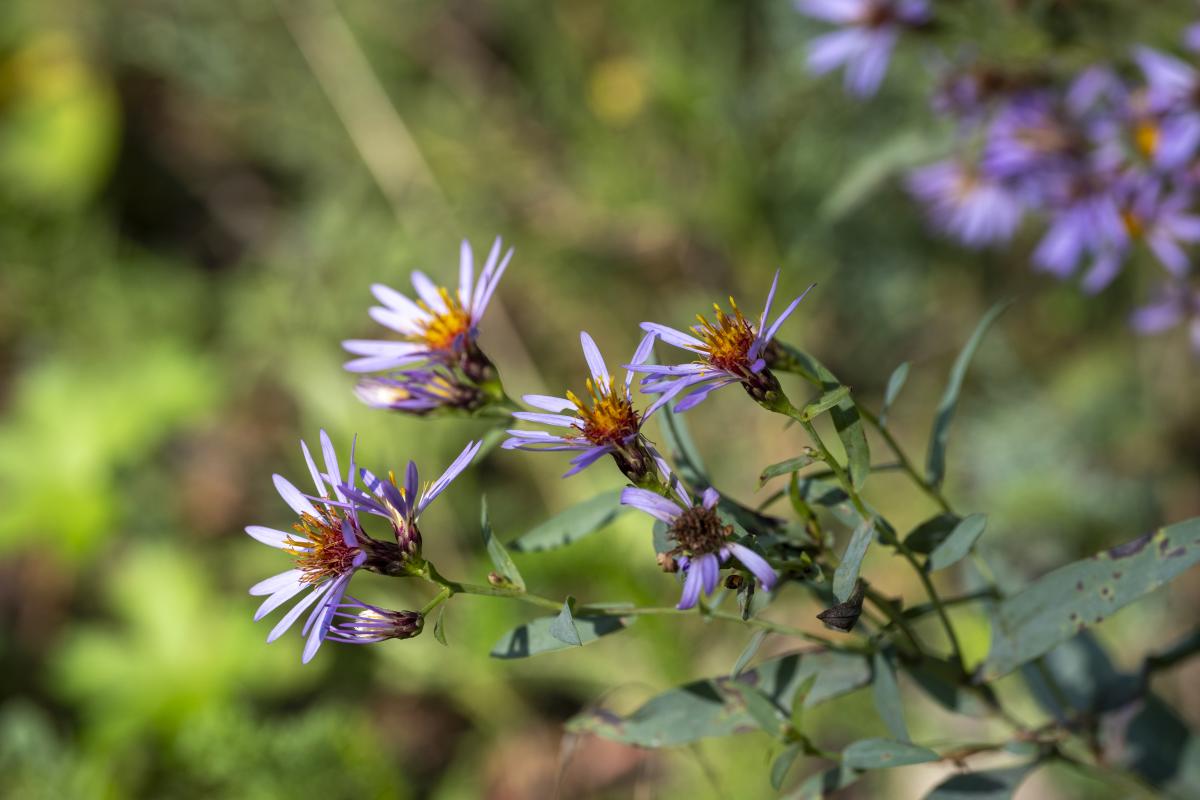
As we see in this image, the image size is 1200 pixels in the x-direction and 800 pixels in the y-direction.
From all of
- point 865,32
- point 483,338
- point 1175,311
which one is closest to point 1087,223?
point 1175,311

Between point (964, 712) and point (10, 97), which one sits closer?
point (964, 712)

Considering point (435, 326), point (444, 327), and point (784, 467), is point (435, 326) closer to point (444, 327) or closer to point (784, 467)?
point (444, 327)

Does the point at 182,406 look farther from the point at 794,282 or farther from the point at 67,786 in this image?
the point at 794,282

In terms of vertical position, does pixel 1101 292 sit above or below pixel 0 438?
below

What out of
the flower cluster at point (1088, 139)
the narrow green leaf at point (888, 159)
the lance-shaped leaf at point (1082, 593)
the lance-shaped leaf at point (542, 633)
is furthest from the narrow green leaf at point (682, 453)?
the flower cluster at point (1088, 139)

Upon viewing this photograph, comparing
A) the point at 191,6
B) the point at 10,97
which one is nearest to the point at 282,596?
the point at 191,6

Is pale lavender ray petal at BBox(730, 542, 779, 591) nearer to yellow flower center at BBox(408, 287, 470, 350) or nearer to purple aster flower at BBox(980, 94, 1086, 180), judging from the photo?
yellow flower center at BBox(408, 287, 470, 350)

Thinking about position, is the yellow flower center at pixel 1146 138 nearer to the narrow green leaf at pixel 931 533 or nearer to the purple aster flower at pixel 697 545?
the narrow green leaf at pixel 931 533
